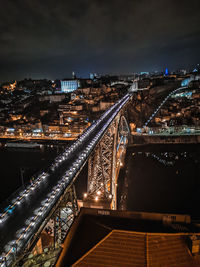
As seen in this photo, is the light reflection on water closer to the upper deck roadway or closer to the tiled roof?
the upper deck roadway

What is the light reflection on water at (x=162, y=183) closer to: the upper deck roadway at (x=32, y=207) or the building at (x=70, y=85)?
the upper deck roadway at (x=32, y=207)

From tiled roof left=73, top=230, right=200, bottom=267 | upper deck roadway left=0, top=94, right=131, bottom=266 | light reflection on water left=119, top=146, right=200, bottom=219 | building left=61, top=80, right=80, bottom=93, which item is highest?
building left=61, top=80, right=80, bottom=93

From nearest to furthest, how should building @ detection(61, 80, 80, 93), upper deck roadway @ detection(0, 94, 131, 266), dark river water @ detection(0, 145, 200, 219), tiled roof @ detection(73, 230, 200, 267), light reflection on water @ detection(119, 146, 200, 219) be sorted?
tiled roof @ detection(73, 230, 200, 267)
upper deck roadway @ detection(0, 94, 131, 266)
light reflection on water @ detection(119, 146, 200, 219)
dark river water @ detection(0, 145, 200, 219)
building @ detection(61, 80, 80, 93)

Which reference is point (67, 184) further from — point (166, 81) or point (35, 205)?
point (166, 81)

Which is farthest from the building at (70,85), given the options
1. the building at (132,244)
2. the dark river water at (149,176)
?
the building at (132,244)

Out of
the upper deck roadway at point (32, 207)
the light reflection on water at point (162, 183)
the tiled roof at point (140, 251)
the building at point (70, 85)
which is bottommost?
the light reflection on water at point (162, 183)

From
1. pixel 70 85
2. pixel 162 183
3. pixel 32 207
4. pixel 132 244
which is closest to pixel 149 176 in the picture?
pixel 162 183

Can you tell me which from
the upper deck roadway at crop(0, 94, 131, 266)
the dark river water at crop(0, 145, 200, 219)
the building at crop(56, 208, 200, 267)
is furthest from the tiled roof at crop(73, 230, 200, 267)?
the dark river water at crop(0, 145, 200, 219)

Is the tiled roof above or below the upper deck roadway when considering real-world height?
below

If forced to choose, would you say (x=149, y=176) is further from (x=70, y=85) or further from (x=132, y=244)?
(x=70, y=85)
